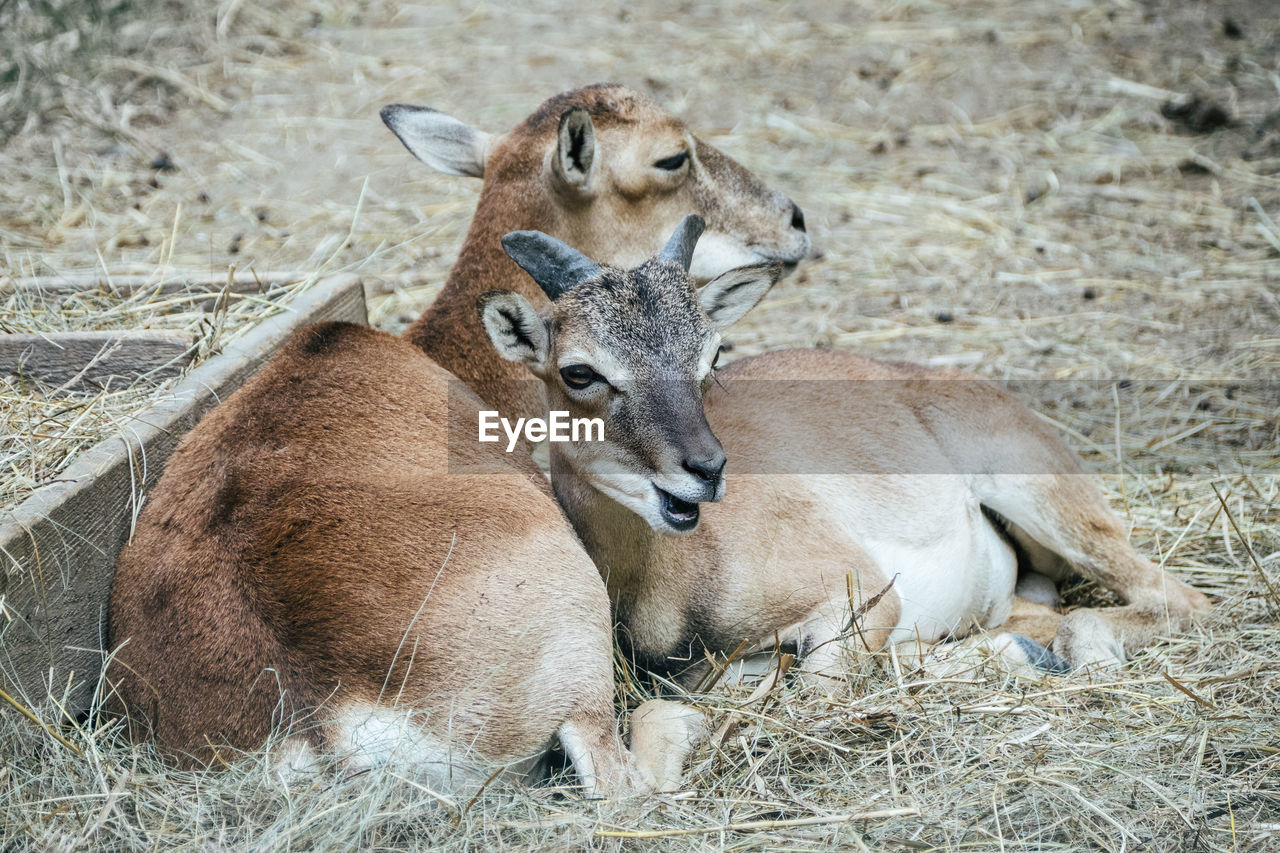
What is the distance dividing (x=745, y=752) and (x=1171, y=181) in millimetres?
7220

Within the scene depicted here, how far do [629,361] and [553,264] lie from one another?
0.55 m

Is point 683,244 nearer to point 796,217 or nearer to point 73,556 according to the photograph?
point 796,217

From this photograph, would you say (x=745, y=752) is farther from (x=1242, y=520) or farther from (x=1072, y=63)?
(x=1072, y=63)

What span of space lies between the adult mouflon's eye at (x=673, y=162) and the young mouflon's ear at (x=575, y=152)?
42cm

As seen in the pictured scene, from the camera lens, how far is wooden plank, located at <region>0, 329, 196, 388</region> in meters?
4.98

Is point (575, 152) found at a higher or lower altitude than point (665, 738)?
higher

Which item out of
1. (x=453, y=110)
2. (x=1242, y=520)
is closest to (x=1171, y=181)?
(x=1242, y=520)

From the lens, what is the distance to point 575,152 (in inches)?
207

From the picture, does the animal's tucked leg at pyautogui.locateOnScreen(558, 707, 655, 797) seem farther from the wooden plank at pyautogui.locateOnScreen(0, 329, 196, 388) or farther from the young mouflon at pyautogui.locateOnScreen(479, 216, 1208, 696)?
the wooden plank at pyautogui.locateOnScreen(0, 329, 196, 388)

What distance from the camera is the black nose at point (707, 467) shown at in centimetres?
389

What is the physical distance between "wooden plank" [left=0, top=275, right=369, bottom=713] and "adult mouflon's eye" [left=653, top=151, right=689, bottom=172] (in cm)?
249

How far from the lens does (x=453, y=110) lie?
32.7ft

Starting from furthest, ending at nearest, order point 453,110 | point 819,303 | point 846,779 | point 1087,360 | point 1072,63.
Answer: point 1072,63 → point 453,110 → point 819,303 → point 1087,360 → point 846,779

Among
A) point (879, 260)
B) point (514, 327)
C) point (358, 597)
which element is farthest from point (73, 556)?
point (879, 260)
